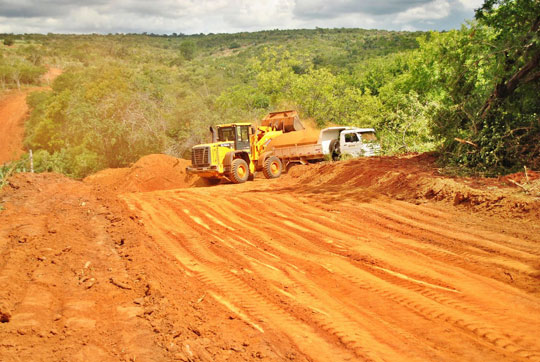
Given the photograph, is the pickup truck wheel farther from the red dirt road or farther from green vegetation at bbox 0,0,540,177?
the red dirt road

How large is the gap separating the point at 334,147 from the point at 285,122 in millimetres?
3193

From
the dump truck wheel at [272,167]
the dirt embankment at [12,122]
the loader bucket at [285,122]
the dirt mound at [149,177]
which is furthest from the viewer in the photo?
the dirt embankment at [12,122]

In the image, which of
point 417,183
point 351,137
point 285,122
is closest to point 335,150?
point 351,137

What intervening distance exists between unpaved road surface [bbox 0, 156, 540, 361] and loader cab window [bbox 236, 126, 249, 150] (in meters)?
8.29

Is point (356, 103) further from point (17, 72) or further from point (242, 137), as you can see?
point (17, 72)

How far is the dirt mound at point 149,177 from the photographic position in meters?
21.2

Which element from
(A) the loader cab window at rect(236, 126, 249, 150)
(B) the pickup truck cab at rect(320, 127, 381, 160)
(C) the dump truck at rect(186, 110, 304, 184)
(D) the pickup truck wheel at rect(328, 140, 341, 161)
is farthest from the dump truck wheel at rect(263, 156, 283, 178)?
(D) the pickup truck wheel at rect(328, 140, 341, 161)

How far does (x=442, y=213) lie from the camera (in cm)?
1051

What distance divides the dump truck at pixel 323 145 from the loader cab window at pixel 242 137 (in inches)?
61.7

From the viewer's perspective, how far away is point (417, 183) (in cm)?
1284

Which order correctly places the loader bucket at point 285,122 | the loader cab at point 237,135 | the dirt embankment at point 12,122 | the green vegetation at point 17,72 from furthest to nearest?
the green vegetation at point 17,72 → the dirt embankment at point 12,122 → the loader bucket at point 285,122 → the loader cab at point 237,135

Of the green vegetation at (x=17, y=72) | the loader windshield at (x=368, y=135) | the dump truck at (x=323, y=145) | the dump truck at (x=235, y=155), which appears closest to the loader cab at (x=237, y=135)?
the dump truck at (x=235, y=155)

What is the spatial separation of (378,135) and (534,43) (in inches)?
421

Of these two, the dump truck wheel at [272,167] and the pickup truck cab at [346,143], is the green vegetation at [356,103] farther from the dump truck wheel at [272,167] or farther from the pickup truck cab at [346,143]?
the dump truck wheel at [272,167]
